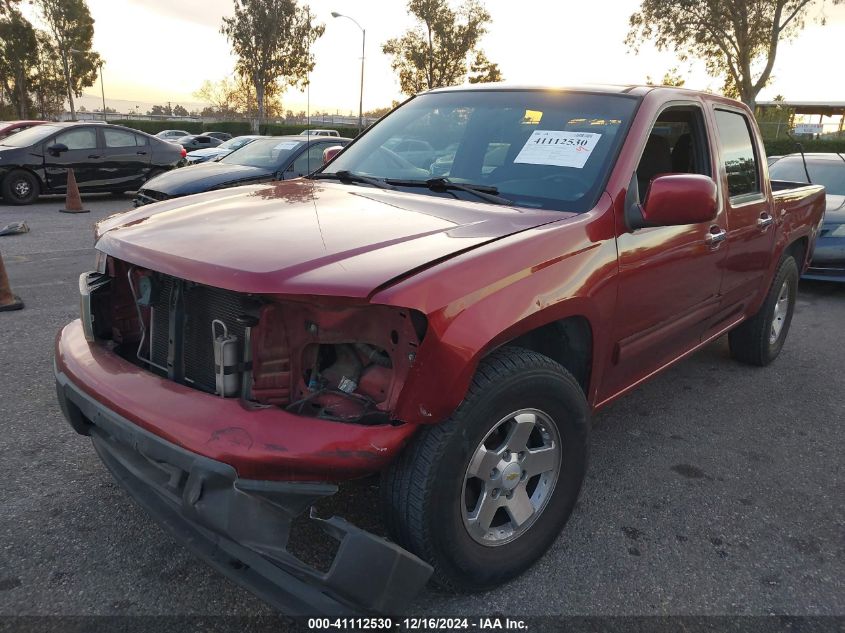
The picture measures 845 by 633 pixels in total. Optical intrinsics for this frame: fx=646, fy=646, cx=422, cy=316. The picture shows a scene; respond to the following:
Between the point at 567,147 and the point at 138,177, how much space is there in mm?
12657

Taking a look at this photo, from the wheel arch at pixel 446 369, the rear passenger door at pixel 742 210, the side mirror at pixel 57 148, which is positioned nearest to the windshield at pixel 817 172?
the rear passenger door at pixel 742 210

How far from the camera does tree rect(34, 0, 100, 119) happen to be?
133 ft

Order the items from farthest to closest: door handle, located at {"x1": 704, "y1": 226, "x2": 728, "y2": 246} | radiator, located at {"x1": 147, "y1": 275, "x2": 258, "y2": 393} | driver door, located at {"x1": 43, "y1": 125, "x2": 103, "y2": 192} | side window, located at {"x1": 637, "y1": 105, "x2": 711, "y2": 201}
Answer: driver door, located at {"x1": 43, "y1": 125, "x2": 103, "y2": 192}
door handle, located at {"x1": 704, "y1": 226, "x2": 728, "y2": 246}
side window, located at {"x1": 637, "y1": 105, "x2": 711, "y2": 201}
radiator, located at {"x1": 147, "y1": 275, "x2": 258, "y2": 393}

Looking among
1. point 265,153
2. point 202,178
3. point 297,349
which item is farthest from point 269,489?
point 265,153

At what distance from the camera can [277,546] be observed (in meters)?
1.78

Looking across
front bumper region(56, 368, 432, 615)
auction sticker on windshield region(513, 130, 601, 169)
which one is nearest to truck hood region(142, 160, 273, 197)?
auction sticker on windshield region(513, 130, 601, 169)

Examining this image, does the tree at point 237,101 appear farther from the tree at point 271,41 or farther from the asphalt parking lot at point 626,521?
the asphalt parking lot at point 626,521

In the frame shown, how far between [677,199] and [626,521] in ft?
4.56

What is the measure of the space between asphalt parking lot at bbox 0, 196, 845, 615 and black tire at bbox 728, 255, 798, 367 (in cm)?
33

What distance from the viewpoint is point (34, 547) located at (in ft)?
8.06

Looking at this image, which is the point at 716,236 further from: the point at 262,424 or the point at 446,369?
the point at 262,424

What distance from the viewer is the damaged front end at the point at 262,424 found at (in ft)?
5.79

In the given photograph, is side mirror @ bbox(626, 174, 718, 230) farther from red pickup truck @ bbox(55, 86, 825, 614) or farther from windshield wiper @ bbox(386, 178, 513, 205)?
windshield wiper @ bbox(386, 178, 513, 205)

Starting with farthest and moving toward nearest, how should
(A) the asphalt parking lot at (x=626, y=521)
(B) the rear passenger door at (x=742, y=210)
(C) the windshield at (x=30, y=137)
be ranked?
(C) the windshield at (x=30, y=137) → (B) the rear passenger door at (x=742, y=210) → (A) the asphalt parking lot at (x=626, y=521)
